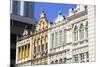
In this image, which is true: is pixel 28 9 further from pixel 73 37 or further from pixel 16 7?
pixel 73 37

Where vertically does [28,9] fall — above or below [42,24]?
above

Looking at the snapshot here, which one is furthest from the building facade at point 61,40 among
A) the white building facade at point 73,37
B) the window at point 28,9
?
the window at point 28,9

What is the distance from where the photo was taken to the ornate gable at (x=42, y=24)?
9.20ft

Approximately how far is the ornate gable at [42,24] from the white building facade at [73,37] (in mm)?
57

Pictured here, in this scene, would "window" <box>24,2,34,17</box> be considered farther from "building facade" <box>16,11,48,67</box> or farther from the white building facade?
the white building facade

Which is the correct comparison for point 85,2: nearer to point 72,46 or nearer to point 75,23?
point 75,23

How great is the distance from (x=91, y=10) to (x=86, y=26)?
13 centimetres

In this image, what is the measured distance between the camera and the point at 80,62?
264cm

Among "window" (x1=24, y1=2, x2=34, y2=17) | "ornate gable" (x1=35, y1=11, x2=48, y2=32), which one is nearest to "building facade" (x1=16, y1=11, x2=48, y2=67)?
"ornate gable" (x1=35, y1=11, x2=48, y2=32)

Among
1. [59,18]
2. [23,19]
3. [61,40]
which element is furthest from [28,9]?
[61,40]

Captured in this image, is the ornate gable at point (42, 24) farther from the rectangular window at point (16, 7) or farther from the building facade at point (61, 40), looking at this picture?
the rectangular window at point (16, 7)

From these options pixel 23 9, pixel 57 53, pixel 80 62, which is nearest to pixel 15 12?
pixel 23 9

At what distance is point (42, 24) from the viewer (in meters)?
2.83

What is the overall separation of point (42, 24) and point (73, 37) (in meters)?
0.29
